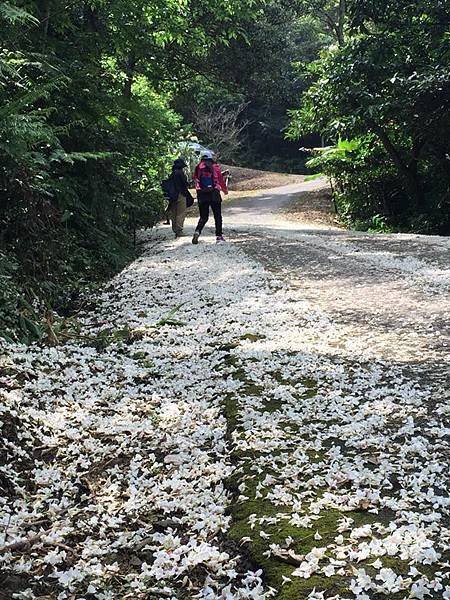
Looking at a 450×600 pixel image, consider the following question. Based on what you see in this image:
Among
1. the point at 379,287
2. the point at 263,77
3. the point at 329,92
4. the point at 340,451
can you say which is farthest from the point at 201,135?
the point at 340,451

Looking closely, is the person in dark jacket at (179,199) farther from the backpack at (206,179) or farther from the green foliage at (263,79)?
the green foliage at (263,79)

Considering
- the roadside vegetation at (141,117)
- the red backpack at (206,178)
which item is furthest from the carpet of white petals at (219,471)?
the red backpack at (206,178)

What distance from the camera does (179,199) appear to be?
13078 millimetres

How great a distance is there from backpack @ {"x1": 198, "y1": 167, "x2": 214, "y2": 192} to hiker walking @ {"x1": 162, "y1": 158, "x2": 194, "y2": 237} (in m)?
1.62

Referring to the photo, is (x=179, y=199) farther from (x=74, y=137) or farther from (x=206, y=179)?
(x=74, y=137)

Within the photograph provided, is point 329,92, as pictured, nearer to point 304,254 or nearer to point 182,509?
point 304,254

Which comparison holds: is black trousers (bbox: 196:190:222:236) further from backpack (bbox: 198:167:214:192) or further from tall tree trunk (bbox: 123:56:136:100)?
tall tree trunk (bbox: 123:56:136:100)

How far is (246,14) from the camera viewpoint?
1427cm

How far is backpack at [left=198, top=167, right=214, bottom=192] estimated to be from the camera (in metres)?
11.0

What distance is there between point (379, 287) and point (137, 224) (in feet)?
25.6

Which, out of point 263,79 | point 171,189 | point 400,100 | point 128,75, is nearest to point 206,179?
point 171,189

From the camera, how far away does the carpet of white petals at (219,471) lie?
2.33 meters

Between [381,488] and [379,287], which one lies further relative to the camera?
[379,287]

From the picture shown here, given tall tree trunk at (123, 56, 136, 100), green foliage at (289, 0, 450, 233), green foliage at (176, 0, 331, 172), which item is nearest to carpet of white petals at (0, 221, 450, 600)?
tall tree trunk at (123, 56, 136, 100)
